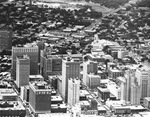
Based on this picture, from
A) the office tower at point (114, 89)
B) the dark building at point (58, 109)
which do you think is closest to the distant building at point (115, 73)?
the office tower at point (114, 89)

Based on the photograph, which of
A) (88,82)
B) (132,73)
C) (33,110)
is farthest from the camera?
(88,82)

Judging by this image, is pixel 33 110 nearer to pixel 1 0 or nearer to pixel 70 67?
pixel 70 67

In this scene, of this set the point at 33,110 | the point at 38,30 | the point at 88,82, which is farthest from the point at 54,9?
the point at 33,110

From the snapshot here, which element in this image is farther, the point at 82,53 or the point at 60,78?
the point at 82,53

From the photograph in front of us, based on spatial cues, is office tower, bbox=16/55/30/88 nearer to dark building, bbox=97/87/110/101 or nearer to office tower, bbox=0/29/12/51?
dark building, bbox=97/87/110/101

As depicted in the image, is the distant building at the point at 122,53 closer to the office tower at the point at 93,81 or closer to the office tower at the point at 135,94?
the office tower at the point at 93,81

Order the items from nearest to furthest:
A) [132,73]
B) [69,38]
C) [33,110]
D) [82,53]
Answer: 1. [33,110]
2. [132,73]
3. [82,53]
4. [69,38]

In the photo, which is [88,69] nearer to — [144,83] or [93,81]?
[93,81]

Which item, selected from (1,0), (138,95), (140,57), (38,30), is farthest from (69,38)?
(138,95)

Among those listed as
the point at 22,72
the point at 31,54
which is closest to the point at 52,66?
the point at 31,54
